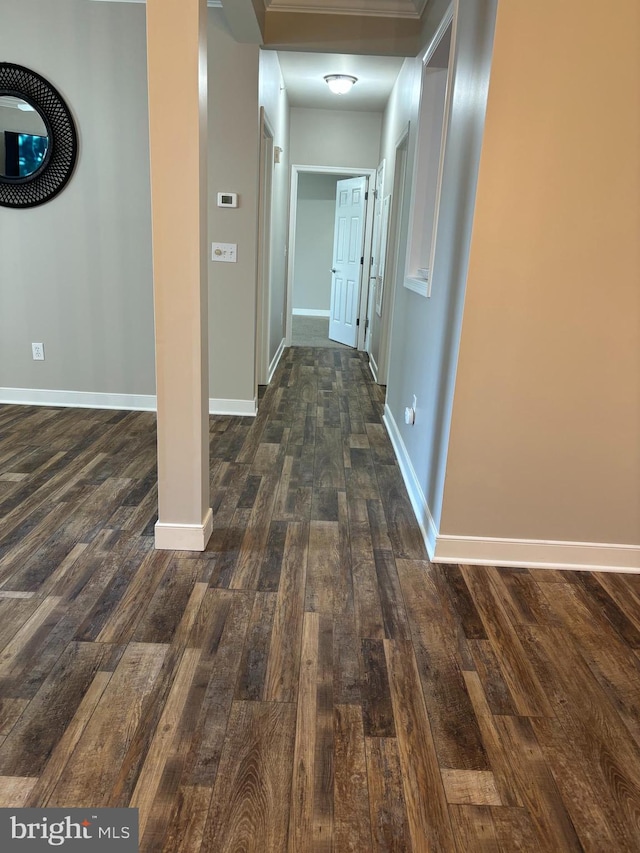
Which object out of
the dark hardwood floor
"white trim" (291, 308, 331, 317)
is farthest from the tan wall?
"white trim" (291, 308, 331, 317)

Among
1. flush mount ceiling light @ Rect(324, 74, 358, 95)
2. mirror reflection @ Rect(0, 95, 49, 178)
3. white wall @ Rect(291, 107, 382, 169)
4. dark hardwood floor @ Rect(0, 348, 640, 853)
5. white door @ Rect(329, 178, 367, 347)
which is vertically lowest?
dark hardwood floor @ Rect(0, 348, 640, 853)

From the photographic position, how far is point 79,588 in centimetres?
226

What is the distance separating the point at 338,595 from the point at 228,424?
2232 mm

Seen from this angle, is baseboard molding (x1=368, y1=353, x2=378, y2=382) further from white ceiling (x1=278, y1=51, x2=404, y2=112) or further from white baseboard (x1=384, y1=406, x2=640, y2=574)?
white baseboard (x1=384, y1=406, x2=640, y2=574)

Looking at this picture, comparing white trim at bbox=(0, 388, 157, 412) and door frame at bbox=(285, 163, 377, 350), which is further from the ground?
door frame at bbox=(285, 163, 377, 350)

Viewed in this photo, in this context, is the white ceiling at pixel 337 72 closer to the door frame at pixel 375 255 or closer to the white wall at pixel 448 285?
the door frame at pixel 375 255

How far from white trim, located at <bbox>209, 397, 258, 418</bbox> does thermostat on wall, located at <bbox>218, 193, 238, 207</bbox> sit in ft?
4.45

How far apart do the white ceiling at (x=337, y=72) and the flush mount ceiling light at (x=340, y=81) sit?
0.03 m

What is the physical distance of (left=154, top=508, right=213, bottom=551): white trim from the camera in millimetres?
2555

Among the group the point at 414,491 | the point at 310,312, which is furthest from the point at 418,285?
the point at 310,312

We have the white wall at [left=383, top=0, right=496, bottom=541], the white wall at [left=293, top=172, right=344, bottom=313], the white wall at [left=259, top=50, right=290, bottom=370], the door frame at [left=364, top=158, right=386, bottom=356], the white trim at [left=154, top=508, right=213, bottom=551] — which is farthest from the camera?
the white wall at [left=293, top=172, right=344, bottom=313]

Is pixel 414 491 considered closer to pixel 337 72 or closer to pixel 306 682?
pixel 306 682

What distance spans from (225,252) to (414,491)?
2.22 meters

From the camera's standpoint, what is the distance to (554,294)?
2309 millimetres
